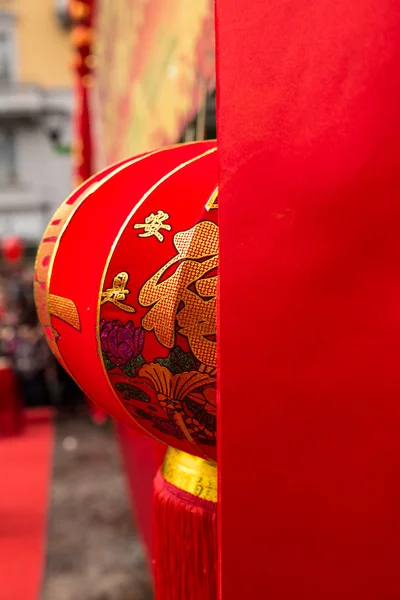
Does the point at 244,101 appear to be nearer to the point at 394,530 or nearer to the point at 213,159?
the point at 213,159

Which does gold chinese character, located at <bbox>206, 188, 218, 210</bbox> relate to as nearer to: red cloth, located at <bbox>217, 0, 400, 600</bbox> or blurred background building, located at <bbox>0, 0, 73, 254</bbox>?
red cloth, located at <bbox>217, 0, 400, 600</bbox>

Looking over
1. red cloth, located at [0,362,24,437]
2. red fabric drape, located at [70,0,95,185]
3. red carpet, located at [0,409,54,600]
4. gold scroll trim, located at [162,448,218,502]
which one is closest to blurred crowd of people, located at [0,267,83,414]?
red carpet, located at [0,409,54,600]

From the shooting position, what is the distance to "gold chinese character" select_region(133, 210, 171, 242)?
474 mm

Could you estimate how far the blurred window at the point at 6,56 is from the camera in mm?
11250

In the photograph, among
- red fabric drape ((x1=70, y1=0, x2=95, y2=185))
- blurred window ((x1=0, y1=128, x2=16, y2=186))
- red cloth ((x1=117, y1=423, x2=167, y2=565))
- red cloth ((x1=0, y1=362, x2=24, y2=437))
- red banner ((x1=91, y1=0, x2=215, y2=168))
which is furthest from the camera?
blurred window ((x1=0, y1=128, x2=16, y2=186))

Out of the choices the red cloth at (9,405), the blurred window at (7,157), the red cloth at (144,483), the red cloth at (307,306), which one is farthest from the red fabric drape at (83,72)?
the blurred window at (7,157)

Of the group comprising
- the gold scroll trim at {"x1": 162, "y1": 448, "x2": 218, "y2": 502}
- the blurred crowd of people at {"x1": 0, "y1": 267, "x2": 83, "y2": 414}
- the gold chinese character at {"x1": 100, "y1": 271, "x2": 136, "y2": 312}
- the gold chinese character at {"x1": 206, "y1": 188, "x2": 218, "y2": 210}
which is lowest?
the blurred crowd of people at {"x1": 0, "y1": 267, "x2": 83, "y2": 414}

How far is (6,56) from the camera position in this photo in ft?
37.5

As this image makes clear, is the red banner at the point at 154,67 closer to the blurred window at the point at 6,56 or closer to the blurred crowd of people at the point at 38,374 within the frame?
the blurred crowd of people at the point at 38,374

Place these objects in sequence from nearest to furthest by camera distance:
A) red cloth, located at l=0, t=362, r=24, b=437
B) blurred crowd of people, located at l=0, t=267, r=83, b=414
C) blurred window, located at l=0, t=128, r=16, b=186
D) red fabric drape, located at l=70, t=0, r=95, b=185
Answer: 1. red fabric drape, located at l=70, t=0, r=95, b=185
2. red cloth, located at l=0, t=362, r=24, b=437
3. blurred crowd of people, located at l=0, t=267, r=83, b=414
4. blurred window, located at l=0, t=128, r=16, b=186

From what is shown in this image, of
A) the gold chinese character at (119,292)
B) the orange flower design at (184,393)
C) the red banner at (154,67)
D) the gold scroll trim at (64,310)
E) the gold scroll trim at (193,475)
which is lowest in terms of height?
the gold scroll trim at (193,475)

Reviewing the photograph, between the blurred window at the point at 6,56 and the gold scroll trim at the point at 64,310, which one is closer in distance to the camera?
the gold scroll trim at the point at 64,310

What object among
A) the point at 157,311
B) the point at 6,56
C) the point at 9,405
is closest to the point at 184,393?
the point at 157,311

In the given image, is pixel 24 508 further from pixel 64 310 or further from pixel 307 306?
pixel 307 306
